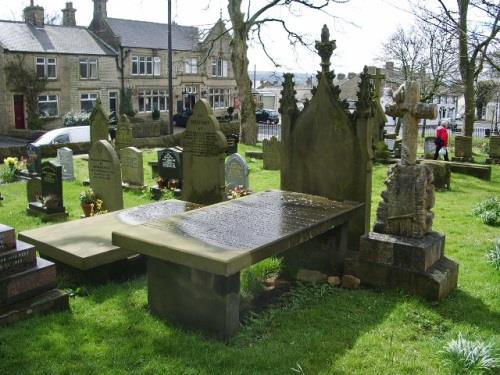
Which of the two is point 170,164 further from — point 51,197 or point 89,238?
point 89,238

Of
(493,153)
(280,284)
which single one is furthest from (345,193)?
(493,153)

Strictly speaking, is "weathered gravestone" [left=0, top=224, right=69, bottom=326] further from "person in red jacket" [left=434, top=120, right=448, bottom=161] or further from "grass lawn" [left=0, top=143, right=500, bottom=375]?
"person in red jacket" [left=434, top=120, right=448, bottom=161]

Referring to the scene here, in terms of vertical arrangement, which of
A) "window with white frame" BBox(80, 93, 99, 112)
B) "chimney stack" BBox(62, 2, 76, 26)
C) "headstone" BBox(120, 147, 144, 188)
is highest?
"chimney stack" BBox(62, 2, 76, 26)

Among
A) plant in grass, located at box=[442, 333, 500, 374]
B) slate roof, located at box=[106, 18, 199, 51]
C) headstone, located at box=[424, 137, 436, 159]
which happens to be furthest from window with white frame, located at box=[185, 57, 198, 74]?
plant in grass, located at box=[442, 333, 500, 374]

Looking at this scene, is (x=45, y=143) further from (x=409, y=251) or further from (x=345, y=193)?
(x=409, y=251)

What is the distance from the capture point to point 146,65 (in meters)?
45.0

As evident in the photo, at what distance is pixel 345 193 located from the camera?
761cm

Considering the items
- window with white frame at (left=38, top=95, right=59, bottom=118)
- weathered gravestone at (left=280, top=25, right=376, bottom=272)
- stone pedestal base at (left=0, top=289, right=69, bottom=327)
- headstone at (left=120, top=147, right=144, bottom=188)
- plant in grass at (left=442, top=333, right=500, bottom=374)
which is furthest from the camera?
window with white frame at (left=38, top=95, right=59, bottom=118)

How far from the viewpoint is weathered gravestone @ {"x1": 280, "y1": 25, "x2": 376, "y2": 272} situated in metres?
7.33

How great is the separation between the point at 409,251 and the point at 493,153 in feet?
55.3

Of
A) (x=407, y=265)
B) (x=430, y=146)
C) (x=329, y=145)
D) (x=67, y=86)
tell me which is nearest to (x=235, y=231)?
(x=407, y=265)

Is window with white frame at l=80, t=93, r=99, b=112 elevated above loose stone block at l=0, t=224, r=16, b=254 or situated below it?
above

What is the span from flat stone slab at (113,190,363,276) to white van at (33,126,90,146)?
705 inches

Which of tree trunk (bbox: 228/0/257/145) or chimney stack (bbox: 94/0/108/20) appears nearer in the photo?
tree trunk (bbox: 228/0/257/145)
